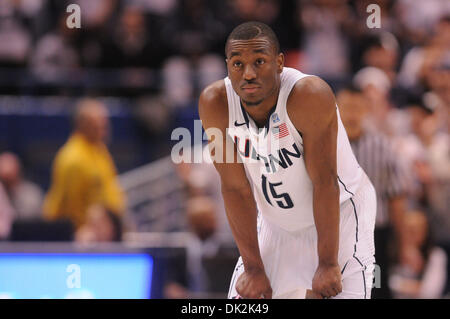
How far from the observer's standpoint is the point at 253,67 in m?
3.38

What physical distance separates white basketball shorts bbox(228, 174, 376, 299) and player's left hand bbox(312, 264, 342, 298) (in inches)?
4.0

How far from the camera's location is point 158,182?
26.6ft

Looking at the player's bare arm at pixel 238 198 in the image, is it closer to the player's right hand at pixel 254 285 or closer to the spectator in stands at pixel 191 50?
the player's right hand at pixel 254 285

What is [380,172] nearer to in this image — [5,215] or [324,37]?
[324,37]

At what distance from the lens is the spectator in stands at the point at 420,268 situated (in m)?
6.10

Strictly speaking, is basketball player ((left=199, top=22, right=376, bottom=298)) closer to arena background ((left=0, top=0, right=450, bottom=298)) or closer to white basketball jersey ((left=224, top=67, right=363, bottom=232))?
white basketball jersey ((left=224, top=67, right=363, bottom=232))

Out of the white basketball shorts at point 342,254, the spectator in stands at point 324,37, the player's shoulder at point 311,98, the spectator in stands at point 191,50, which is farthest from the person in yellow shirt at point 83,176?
the player's shoulder at point 311,98

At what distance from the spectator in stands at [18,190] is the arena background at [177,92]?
0.01 m

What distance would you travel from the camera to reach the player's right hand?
3713 mm

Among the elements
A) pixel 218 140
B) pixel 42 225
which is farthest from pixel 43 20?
pixel 218 140

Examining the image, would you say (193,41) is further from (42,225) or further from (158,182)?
(42,225)

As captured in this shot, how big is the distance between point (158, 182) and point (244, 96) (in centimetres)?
478

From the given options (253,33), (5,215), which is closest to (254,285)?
(253,33)
